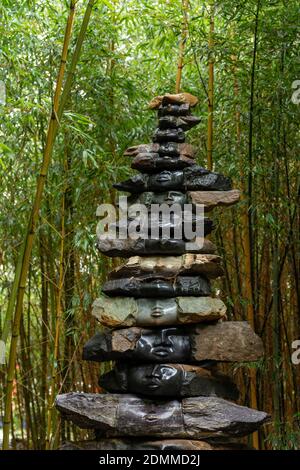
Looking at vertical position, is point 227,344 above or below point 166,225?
below

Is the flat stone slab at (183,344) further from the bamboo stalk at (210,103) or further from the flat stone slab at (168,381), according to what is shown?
the bamboo stalk at (210,103)

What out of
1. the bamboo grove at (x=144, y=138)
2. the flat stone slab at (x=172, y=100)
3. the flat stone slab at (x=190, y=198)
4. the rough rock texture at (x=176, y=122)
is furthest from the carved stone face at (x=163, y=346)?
the flat stone slab at (x=172, y=100)

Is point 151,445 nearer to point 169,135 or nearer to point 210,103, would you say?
point 169,135

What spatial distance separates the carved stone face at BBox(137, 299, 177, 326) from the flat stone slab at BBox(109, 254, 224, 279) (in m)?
0.11

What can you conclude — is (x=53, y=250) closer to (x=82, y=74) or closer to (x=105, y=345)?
(x=82, y=74)

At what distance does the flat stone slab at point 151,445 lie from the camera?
8.75 ft

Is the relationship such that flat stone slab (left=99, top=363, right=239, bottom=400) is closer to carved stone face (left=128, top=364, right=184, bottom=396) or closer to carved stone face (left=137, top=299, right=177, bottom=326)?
carved stone face (left=128, top=364, right=184, bottom=396)

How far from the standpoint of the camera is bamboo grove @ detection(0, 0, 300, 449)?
3.45 metres

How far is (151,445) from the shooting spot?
2.71 metres

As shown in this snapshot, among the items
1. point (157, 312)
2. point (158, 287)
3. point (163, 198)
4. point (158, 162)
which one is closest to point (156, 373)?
point (157, 312)

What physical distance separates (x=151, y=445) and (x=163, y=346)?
1.27 feet

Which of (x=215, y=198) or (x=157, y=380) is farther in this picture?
(x=215, y=198)
